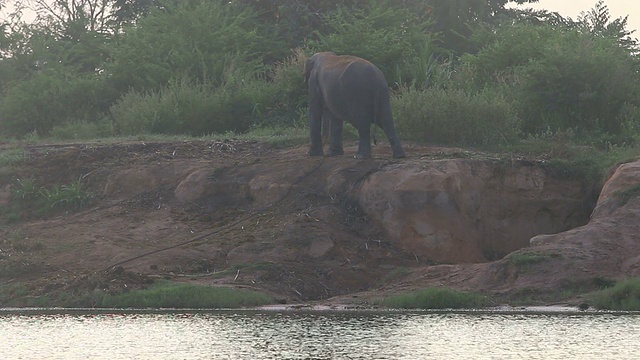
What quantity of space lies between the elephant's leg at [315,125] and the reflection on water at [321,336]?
5.92 metres

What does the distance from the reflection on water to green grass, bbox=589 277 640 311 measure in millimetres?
751

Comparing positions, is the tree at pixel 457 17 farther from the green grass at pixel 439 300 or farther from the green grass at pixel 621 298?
the green grass at pixel 621 298

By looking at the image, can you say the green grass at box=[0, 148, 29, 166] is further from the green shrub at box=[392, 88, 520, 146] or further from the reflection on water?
the reflection on water

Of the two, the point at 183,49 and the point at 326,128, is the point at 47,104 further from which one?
the point at 326,128

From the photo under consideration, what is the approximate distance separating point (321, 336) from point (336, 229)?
577 centimetres

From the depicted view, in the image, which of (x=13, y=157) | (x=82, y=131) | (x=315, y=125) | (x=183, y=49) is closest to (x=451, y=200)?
(x=315, y=125)

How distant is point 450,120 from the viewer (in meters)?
22.4

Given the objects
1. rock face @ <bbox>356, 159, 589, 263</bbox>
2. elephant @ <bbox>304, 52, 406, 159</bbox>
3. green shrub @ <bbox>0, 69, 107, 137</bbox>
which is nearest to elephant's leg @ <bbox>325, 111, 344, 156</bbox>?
elephant @ <bbox>304, 52, 406, 159</bbox>

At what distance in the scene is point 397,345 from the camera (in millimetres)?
12891

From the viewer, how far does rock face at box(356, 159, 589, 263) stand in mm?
19047

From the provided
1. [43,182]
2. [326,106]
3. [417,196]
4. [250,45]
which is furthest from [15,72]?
[417,196]

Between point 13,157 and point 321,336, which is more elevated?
point 13,157

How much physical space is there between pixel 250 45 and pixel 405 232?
40.9ft

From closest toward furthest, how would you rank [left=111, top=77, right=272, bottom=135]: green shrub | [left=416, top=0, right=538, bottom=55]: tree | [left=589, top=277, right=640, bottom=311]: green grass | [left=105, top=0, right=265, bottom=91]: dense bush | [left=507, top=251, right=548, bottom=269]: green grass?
[left=589, top=277, right=640, bottom=311]: green grass < [left=507, top=251, right=548, bottom=269]: green grass < [left=111, top=77, right=272, bottom=135]: green shrub < [left=105, top=0, right=265, bottom=91]: dense bush < [left=416, top=0, right=538, bottom=55]: tree
